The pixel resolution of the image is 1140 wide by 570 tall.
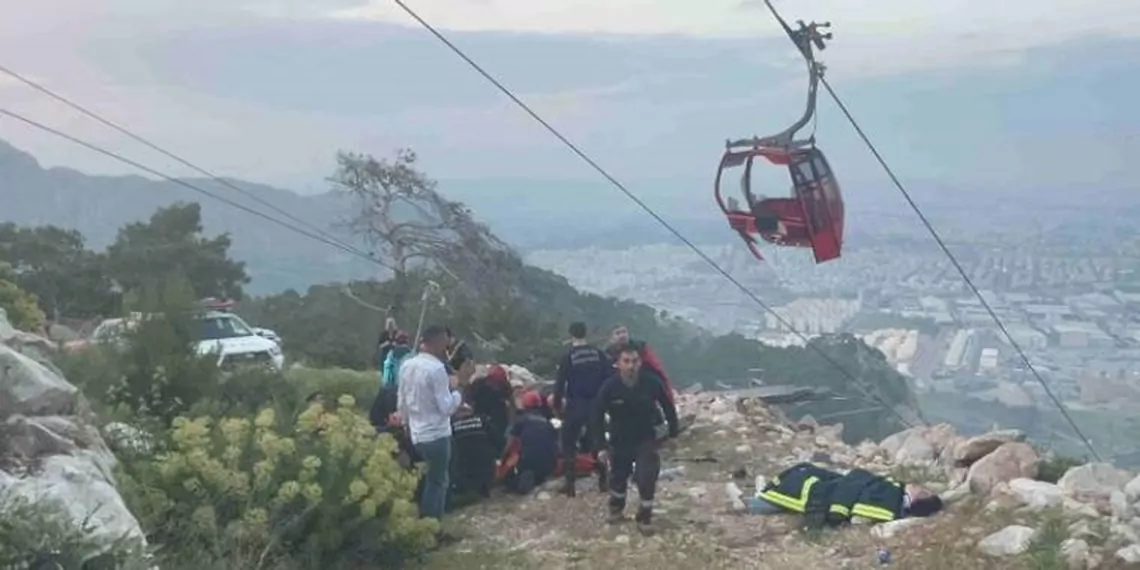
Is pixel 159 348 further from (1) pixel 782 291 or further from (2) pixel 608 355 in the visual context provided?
(1) pixel 782 291

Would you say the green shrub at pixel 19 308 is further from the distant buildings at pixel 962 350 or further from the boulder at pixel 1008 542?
the distant buildings at pixel 962 350

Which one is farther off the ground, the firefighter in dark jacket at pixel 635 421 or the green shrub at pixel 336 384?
the firefighter in dark jacket at pixel 635 421

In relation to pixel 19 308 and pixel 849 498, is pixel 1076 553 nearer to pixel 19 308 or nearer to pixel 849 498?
pixel 849 498

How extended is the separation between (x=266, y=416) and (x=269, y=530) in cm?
84

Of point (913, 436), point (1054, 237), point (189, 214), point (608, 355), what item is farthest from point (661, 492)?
point (1054, 237)

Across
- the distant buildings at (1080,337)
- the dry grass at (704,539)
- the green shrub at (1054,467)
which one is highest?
the green shrub at (1054,467)

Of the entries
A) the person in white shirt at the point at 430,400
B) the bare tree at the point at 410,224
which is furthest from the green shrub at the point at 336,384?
the bare tree at the point at 410,224

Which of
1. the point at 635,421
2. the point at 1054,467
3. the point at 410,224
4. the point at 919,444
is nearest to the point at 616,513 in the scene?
the point at 635,421

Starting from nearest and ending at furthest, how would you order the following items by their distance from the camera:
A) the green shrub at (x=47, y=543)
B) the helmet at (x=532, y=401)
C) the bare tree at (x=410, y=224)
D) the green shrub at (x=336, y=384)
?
the green shrub at (x=47, y=543) < the helmet at (x=532, y=401) < the green shrub at (x=336, y=384) < the bare tree at (x=410, y=224)

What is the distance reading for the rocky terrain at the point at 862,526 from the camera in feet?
28.9

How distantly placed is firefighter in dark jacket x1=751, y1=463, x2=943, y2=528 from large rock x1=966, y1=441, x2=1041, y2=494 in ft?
1.35

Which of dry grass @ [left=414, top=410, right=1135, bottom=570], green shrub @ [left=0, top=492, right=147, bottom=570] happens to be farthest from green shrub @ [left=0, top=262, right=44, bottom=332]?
green shrub @ [left=0, top=492, right=147, bottom=570]

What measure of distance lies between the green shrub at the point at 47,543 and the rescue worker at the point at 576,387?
5.74m

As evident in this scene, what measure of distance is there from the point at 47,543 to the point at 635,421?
5.15 m
